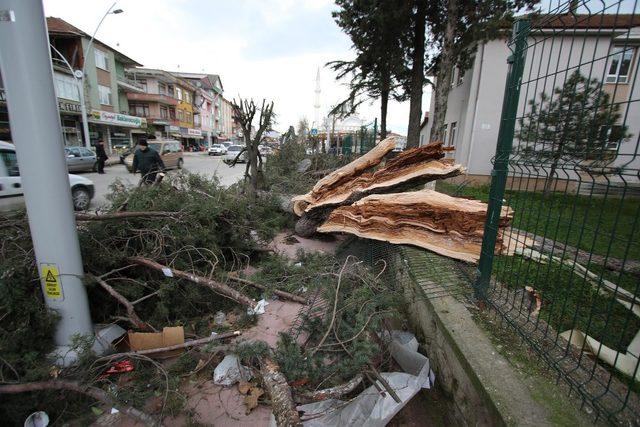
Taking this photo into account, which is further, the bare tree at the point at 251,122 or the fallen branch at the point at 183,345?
the bare tree at the point at 251,122

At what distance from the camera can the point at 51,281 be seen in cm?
225

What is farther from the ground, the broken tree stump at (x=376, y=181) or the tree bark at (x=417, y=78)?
the tree bark at (x=417, y=78)

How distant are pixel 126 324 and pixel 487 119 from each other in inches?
542

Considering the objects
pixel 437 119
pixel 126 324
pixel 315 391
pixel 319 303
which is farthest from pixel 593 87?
pixel 437 119

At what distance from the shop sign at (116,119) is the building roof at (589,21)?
30.0 m

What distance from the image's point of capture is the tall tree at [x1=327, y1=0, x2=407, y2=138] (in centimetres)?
1028

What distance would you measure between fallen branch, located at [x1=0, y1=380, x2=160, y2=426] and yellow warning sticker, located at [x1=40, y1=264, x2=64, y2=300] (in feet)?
1.97

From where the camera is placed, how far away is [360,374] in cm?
206

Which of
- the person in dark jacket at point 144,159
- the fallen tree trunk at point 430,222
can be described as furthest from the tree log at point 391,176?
the person in dark jacket at point 144,159

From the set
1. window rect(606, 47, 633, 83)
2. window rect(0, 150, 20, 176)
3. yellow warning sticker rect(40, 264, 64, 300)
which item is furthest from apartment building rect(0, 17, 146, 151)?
window rect(606, 47, 633, 83)

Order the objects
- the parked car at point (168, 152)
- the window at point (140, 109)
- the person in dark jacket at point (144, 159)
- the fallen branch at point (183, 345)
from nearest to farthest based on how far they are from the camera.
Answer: the fallen branch at point (183, 345) → the person in dark jacket at point (144, 159) → the parked car at point (168, 152) → the window at point (140, 109)

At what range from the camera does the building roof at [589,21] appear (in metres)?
1.41

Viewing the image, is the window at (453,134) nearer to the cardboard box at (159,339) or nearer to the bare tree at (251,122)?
the bare tree at (251,122)

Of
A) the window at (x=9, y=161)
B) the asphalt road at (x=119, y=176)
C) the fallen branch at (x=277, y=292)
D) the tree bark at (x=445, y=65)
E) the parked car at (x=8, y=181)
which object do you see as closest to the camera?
the fallen branch at (x=277, y=292)
